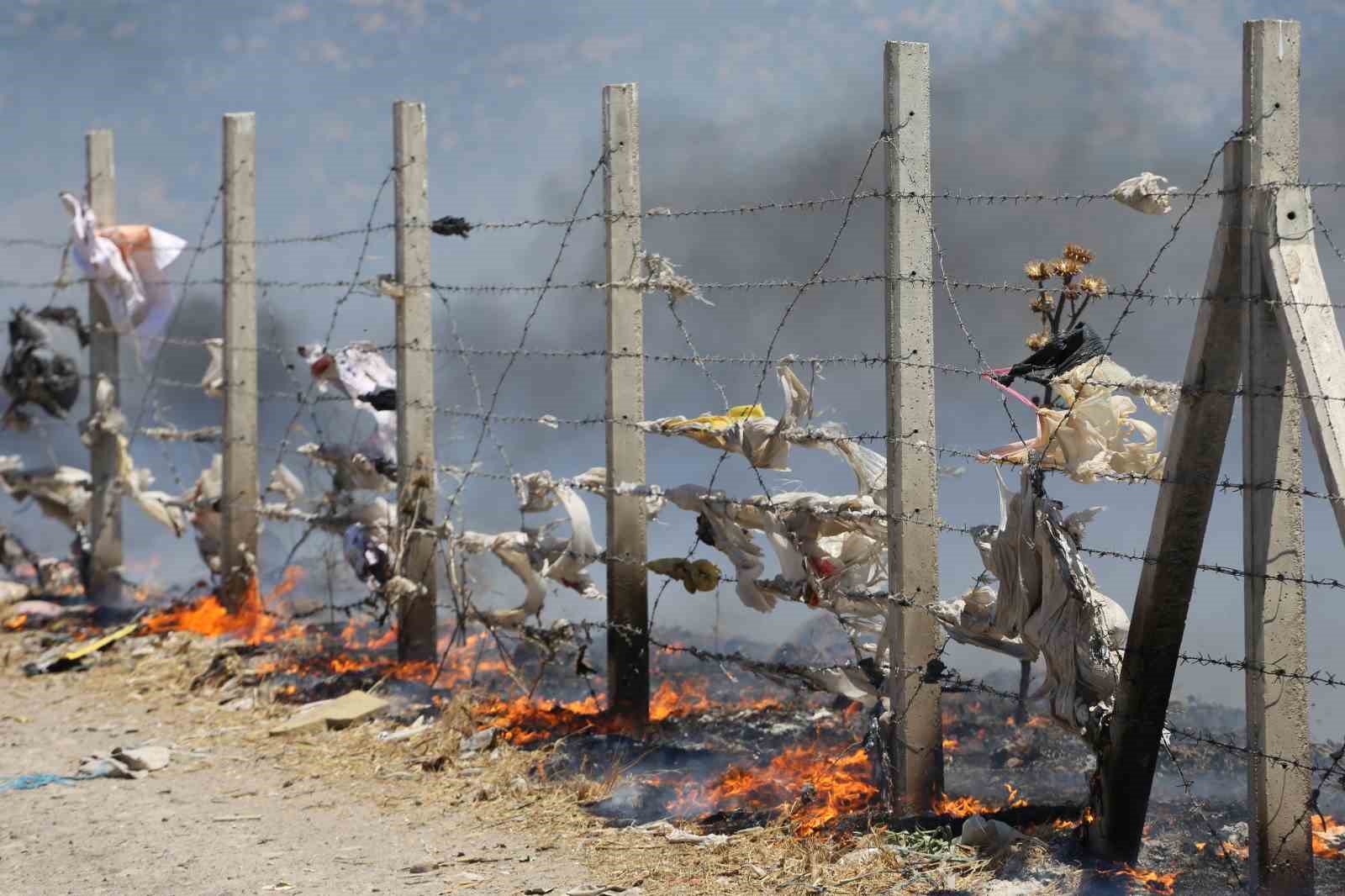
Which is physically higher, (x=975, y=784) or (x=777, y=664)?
(x=777, y=664)

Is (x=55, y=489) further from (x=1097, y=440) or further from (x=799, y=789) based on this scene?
(x=1097, y=440)

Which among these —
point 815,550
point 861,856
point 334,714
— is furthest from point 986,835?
point 334,714

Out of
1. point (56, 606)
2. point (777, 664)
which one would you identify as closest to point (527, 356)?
point (777, 664)

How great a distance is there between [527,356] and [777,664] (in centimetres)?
196

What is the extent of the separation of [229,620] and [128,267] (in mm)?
2679

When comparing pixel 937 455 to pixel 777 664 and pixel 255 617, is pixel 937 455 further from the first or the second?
pixel 255 617

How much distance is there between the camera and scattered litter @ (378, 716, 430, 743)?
7.12m

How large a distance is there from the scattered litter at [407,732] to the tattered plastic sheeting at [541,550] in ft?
2.32

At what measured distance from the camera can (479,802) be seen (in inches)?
243

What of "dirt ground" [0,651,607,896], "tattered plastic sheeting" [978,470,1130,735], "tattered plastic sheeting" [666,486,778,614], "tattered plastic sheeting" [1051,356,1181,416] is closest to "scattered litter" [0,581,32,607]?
"dirt ground" [0,651,607,896]

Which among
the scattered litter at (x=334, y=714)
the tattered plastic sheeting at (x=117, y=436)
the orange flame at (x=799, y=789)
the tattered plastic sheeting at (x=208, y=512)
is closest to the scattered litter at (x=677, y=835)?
the orange flame at (x=799, y=789)

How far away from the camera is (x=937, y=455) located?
547 centimetres

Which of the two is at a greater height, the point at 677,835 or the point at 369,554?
the point at 369,554

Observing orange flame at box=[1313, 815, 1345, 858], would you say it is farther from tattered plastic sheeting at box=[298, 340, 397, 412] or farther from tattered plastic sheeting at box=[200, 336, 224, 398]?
tattered plastic sheeting at box=[200, 336, 224, 398]
